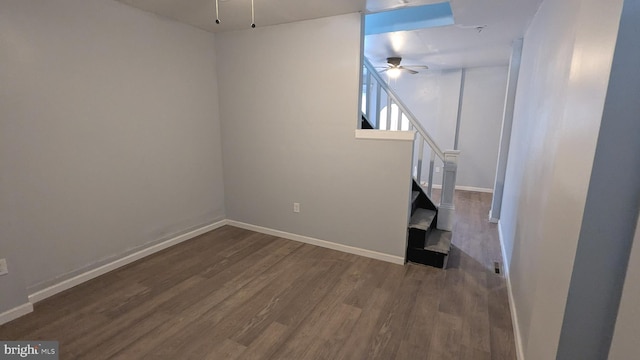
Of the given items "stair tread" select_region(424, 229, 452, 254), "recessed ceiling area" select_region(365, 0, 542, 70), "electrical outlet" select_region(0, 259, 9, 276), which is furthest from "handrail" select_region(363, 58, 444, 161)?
"electrical outlet" select_region(0, 259, 9, 276)

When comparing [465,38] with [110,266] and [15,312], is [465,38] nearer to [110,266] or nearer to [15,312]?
[110,266]

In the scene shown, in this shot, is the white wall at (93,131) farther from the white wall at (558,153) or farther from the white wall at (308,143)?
the white wall at (558,153)

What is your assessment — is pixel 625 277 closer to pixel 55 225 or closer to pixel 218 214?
pixel 55 225

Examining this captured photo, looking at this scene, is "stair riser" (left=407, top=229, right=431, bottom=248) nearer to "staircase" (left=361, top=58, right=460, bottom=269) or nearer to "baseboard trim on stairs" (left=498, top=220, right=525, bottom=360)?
"staircase" (left=361, top=58, right=460, bottom=269)

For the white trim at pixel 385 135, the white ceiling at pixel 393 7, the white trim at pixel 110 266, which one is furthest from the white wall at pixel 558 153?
the white trim at pixel 110 266

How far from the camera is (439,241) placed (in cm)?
296

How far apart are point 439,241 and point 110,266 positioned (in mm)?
3146

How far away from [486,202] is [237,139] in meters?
4.32

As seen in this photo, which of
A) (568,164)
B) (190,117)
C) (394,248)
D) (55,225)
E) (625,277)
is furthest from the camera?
(190,117)

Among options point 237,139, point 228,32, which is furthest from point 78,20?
point 237,139

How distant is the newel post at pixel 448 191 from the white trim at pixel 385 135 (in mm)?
663

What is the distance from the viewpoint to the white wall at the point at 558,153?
0.85 meters

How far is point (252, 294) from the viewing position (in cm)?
233

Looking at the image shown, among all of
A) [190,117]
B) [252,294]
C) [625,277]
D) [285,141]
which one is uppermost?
[190,117]
